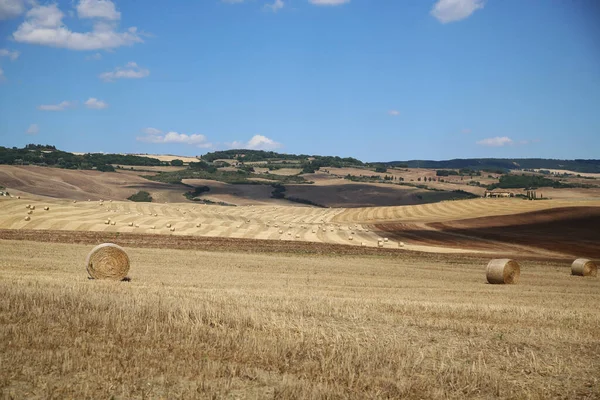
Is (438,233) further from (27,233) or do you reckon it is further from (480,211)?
(27,233)

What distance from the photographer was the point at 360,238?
52.6 m

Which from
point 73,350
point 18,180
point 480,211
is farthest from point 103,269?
point 18,180

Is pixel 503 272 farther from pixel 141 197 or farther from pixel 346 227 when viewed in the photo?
pixel 141 197

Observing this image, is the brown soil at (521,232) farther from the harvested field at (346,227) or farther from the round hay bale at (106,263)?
the round hay bale at (106,263)

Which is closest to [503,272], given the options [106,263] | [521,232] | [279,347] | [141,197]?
[106,263]

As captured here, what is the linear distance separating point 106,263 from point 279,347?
13858mm

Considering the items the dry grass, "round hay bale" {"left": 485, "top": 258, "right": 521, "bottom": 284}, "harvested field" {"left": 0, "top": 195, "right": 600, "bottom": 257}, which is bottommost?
"harvested field" {"left": 0, "top": 195, "right": 600, "bottom": 257}

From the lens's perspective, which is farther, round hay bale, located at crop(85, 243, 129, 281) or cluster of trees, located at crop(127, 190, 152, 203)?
cluster of trees, located at crop(127, 190, 152, 203)

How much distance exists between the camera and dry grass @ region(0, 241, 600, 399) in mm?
8094

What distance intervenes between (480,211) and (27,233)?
51986mm

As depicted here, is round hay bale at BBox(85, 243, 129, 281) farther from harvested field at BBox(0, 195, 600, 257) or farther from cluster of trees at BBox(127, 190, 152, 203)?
cluster of trees at BBox(127, 190, 152, 203)

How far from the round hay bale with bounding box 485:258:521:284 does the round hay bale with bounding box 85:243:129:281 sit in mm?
15251

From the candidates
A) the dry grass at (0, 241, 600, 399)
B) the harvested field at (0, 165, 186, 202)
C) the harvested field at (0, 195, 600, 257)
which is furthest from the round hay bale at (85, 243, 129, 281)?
the harvested field at (0, 165, 186, 202)

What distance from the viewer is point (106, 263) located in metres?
22.1
